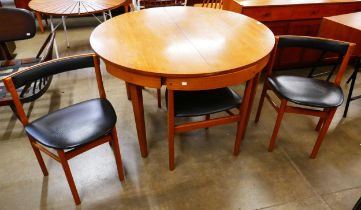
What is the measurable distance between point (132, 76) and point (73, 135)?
0.44 metres

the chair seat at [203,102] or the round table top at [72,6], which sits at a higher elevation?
the round table top at [72,6]

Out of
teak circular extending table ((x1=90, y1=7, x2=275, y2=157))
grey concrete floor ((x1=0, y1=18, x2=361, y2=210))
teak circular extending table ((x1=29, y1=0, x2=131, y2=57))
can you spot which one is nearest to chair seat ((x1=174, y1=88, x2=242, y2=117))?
teak circular extending table ((x1=90, y1=7, x2=275, y2=157))

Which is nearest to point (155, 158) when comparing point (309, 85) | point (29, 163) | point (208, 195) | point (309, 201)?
point (208, 195)

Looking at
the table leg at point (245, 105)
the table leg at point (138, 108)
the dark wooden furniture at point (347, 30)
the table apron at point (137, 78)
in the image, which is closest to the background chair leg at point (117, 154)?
the table leg at point (138, 108)

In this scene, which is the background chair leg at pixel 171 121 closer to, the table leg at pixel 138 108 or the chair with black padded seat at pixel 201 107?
the chair with black padded seat at pixel 201 107

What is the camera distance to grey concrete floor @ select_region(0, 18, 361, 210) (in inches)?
61.9

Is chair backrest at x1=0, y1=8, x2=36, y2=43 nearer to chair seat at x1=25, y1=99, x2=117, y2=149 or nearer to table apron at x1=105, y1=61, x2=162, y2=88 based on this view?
chair seat at x1=25, y1=99, x2=117, y2=149

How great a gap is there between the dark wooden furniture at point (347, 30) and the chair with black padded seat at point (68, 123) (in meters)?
2.08

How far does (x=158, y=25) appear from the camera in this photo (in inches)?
72.1

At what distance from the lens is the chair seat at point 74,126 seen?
4.26ft

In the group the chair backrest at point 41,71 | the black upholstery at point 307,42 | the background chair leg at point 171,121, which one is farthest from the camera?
the black upholstery at point 307,42

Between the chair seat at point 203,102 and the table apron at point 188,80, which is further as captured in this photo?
the chair seat at point 203,102

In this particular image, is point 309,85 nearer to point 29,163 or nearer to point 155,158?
point 155,158

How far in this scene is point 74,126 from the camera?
1.39 m
